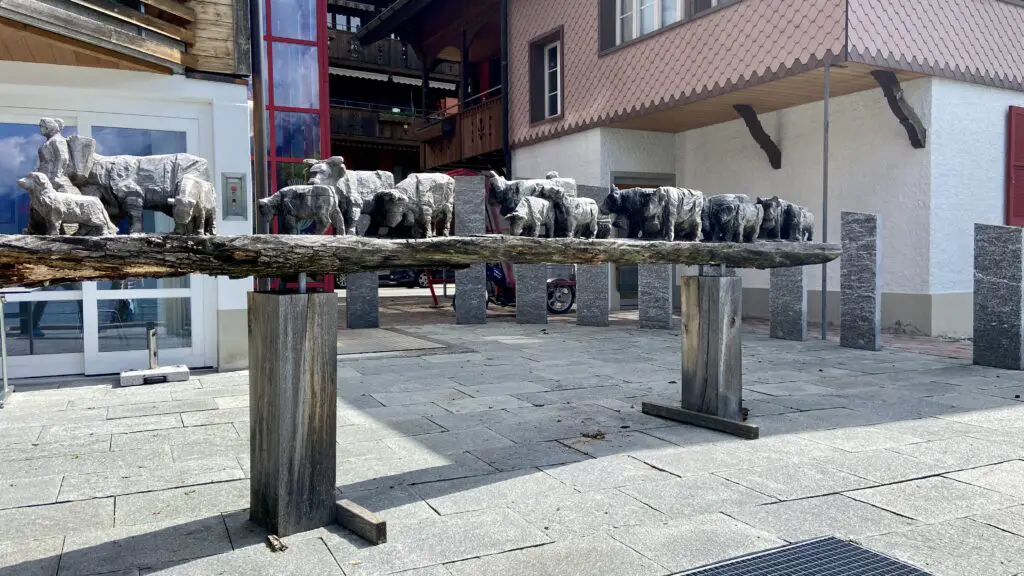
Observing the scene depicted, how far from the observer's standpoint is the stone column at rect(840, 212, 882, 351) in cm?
852

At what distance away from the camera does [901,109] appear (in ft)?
30.9

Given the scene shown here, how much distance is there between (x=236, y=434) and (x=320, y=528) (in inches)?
72.5

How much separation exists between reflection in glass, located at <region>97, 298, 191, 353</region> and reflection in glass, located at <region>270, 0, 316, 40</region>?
5.43 m

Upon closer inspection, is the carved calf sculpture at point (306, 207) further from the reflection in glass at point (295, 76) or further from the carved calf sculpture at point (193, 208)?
the reflection in glass at point (295, 76)

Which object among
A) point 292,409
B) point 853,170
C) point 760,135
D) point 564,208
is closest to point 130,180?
point 292,409

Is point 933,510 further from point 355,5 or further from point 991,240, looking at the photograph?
point 355,5

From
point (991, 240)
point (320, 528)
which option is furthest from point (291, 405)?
point (991, 240)

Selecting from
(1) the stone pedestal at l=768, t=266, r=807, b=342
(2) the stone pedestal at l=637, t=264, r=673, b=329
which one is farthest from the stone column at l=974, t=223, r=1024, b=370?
(2) the stone pedestal at l=637, t=264, r=673, b=329

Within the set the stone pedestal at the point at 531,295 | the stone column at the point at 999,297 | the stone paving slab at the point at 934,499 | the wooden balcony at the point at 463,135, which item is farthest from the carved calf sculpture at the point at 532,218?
the wooden balcony at the point at 463,135

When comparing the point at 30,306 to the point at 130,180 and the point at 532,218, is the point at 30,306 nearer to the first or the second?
the point at 130,180

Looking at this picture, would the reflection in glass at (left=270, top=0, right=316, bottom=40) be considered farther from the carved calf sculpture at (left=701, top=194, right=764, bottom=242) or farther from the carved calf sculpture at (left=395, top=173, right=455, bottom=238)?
the carved calf sculpture at (left=395, top=173, right=455, bottom=238)

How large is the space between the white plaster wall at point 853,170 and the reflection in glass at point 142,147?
8.56 metres

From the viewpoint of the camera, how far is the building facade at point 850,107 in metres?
9.20

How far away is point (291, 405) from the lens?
3.17 m
